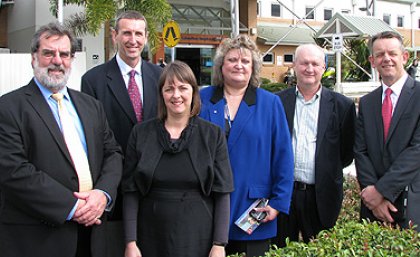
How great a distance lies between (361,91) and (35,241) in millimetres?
16062

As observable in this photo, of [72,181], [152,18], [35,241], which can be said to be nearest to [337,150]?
[72,181]

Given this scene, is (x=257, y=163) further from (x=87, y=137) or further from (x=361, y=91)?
(x=361, y=91)

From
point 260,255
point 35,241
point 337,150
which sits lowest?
point 260,255

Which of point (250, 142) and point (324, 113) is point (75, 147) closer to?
point (250, 142)

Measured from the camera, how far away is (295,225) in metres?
4.46

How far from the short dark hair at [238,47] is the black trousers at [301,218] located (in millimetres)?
1057

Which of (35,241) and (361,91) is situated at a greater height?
(361,91)

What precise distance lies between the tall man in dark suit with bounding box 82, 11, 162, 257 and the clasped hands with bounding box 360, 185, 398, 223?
72.9 inches

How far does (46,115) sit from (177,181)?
3.17 ft

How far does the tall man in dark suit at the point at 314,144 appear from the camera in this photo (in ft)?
14.2

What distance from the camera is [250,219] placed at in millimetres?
3799

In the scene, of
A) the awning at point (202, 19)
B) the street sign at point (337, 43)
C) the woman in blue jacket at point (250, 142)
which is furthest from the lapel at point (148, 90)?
the awning at point (202, 19)

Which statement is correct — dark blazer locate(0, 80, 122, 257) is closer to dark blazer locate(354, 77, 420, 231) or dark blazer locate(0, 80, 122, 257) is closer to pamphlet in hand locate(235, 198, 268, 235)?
pamphlet in hand locate(235, 198, 268, 235)

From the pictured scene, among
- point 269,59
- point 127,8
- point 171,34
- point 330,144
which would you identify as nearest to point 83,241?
point 330,144
